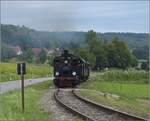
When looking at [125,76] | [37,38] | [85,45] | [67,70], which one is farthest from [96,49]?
[67,70]

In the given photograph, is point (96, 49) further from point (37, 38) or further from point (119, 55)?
point (37, 38)

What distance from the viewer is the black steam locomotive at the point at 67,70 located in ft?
113

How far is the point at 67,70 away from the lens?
34.8 meters

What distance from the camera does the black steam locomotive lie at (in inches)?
1352

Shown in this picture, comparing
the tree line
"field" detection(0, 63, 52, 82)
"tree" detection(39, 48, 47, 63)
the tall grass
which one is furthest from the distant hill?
the tall grass

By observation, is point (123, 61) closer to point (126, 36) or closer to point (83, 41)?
point (83, 41)

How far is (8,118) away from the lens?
544 inches

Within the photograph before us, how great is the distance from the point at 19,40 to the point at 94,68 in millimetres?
20992

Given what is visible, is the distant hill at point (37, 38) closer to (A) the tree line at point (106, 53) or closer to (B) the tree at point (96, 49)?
(B) the tree at point (96, 49)

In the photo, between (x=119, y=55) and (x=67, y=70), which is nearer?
(x=67, y=70)

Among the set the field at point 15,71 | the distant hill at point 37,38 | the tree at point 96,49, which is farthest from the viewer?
the tree at point 96,49

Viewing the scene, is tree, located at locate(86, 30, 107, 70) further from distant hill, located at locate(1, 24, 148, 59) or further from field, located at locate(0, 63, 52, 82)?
field, located at locate(0, 63, 52, 82)

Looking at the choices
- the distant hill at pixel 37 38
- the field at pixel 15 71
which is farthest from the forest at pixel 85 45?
the field at pixel 15 71

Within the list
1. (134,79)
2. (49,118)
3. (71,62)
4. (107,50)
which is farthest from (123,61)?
(49,118)
